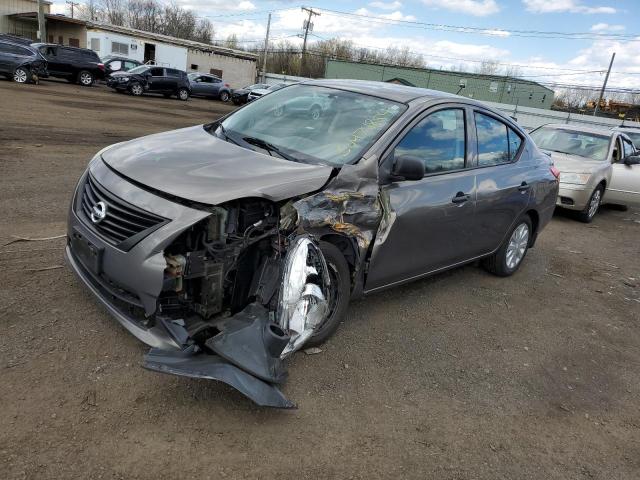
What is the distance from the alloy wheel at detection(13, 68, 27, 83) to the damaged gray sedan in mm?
20701

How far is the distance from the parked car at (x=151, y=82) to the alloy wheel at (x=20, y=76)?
14.3 feet

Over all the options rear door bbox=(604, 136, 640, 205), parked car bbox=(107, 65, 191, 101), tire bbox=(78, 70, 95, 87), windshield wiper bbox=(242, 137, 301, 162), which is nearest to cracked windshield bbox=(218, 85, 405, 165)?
windshield wiper bbox=(242, 137, 301, 162)

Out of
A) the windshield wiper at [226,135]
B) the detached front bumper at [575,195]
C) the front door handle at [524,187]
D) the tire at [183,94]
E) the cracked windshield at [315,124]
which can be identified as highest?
the cracked windshield at [315,124]

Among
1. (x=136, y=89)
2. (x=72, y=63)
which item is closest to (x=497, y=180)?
(x=136, y=89)

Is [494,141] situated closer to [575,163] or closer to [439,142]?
[439,142]

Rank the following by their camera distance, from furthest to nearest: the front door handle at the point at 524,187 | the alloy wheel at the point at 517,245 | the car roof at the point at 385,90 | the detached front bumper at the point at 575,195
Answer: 1. the detached front bumper at the point at 575,195
2. the alloy wheel at the point at 517,245
3. the front door handle at the point at 524,187
4. the car roof at the point at 385,90

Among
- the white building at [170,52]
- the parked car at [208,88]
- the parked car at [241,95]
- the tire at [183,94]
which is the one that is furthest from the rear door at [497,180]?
the white building at [170,52]

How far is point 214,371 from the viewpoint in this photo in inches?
103

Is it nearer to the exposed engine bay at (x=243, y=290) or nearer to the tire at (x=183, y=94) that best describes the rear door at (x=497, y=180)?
the exposed engine bay at (x=243, y=290)

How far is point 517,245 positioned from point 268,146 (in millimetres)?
3300

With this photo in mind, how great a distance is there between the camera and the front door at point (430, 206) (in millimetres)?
3744

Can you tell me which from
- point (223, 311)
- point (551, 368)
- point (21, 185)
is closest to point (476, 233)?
point (551, 368)

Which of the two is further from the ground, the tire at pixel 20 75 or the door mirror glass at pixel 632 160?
the door mirror glass at pixel 632 160

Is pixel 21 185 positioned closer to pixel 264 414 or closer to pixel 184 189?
pixel 184 189
